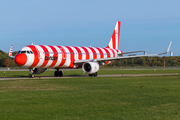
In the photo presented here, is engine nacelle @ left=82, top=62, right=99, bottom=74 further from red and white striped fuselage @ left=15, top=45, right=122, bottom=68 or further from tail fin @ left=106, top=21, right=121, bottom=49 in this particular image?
tail fin @ left=106, top=21, right=121, bottom=49

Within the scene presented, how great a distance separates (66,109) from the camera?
11.6 m

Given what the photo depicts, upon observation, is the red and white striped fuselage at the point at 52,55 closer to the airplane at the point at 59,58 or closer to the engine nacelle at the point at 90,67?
the airplane at the point at 59,58

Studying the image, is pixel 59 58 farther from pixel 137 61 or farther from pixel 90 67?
pixel 137 61

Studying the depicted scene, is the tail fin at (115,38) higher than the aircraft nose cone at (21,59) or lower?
higher

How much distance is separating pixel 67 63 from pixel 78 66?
2440 mm

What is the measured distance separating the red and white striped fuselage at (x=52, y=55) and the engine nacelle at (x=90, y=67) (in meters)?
1.87

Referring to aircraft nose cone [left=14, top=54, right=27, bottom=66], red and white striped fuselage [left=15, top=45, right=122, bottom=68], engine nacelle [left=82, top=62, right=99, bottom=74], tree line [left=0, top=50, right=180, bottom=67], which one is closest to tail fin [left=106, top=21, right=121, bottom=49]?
red and white striped fuselage [left=15, top=45, right=122, bottom=68]

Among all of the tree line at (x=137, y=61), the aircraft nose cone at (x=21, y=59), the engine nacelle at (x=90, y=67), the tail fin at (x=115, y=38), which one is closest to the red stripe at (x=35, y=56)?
the aircraft nose cone at (x=21, y=59)

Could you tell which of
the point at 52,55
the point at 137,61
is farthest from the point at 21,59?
the point at 137,61

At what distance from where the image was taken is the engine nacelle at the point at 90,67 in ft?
126

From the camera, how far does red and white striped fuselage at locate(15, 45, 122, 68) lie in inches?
1373

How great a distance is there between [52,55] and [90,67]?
17.5ft

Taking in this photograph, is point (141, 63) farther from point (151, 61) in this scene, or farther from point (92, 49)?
point (92, 49)

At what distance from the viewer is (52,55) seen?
37.4m
